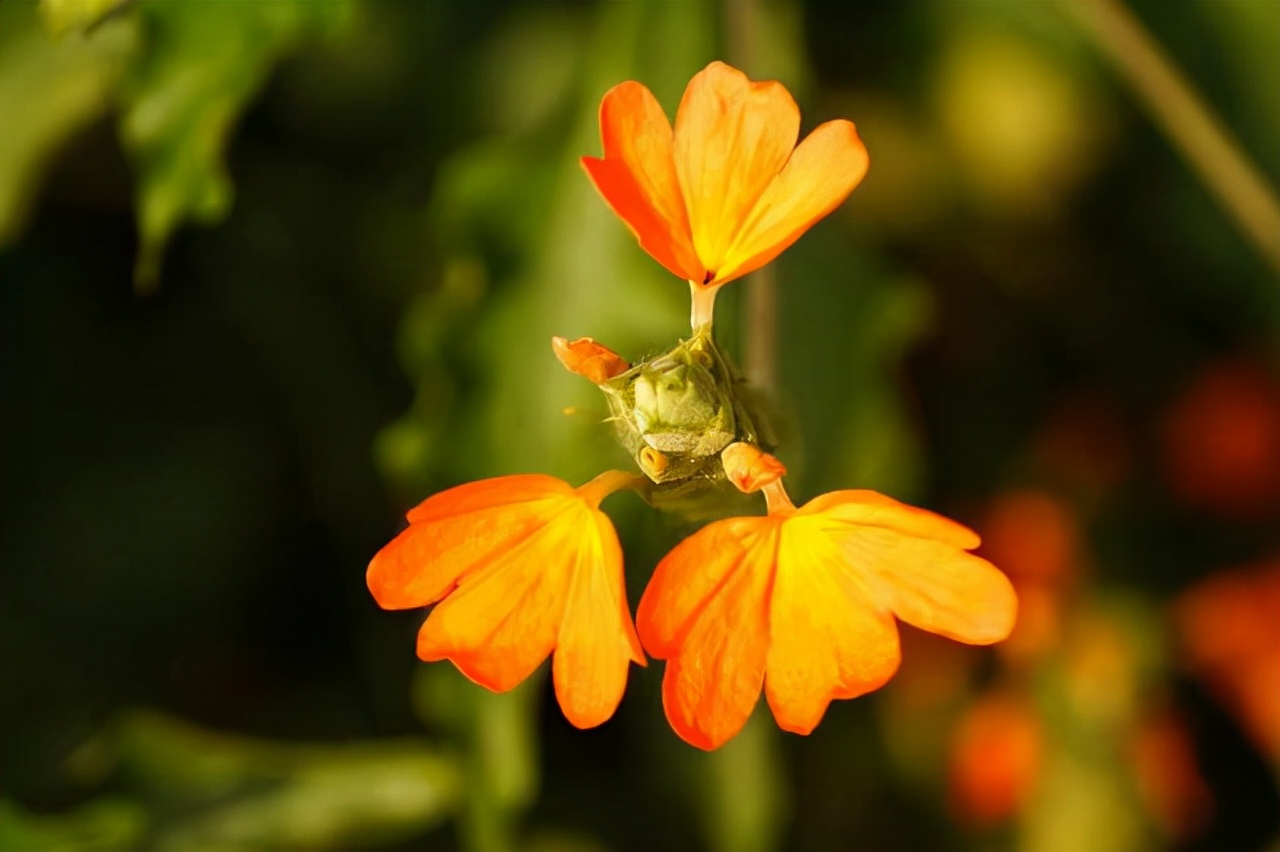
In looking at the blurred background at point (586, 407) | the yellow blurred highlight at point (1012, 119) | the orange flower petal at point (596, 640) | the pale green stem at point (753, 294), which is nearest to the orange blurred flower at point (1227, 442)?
the blurred background at point (586, 407)

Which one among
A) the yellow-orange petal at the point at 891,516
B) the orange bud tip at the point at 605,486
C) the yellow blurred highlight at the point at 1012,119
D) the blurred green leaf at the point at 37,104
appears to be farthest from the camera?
the yellow blurred highlight at the point at 1012,119

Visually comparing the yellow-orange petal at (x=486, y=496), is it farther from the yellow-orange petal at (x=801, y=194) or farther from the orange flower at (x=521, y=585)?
the yellow-orange petal at (x=801, y=194)

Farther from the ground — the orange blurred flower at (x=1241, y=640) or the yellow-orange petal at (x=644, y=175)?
the yellow-orange petal at (x=644, y=175)

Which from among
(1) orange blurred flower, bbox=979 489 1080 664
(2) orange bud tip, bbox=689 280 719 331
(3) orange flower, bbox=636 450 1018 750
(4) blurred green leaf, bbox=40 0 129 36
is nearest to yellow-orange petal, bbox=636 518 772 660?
(3) orange flower, bbox=636 450 1018 750

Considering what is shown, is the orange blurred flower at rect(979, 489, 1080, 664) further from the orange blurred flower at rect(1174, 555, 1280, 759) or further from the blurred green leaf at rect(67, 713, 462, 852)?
the blurred green leaf at rect(67, 713, 462, 852)

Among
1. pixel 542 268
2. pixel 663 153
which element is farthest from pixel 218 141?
pixel 663 153

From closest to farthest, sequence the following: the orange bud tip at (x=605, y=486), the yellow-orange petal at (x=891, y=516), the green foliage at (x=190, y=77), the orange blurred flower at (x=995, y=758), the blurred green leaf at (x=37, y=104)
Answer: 1. the yellow-orange petal at (x=891, y=516)
2. the orange bud tip at (x=605, y=486)
3. the green foliage at (x=190, y=77)
4. the blurred green leaf at (x=37, y=104)
5. the orange blurred flower at (x=995, y=758)

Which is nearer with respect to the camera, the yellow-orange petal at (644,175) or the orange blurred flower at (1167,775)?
the yellow-orange petal at (644,175)

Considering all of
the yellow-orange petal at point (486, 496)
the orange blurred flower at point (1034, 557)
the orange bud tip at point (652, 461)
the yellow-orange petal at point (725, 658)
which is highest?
the orange bud tip at point (652, 461)
